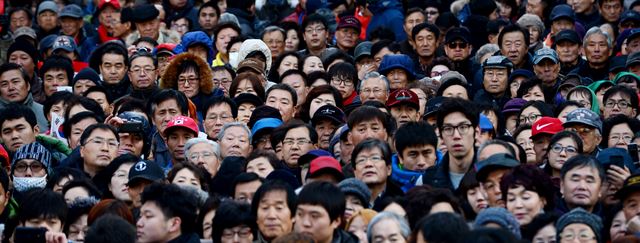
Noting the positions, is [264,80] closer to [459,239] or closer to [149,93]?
[149,93]

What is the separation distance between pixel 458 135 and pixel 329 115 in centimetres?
214

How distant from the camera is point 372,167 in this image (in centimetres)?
1270

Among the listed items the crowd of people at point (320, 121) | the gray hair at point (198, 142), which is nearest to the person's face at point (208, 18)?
the crowd of people at point (320, 121)

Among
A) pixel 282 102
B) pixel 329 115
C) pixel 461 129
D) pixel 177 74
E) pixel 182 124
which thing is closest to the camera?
pixel 461 129

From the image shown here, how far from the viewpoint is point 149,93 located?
16.8 metres

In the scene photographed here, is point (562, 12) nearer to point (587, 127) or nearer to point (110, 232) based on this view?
point (587, 127)

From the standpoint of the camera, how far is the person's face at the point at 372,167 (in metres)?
12.7

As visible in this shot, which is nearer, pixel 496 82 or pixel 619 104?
pixel 619 104

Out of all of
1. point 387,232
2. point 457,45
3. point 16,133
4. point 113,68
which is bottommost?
point 387,232

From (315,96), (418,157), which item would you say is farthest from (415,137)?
(315,96)

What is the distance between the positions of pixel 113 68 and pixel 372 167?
5.45m

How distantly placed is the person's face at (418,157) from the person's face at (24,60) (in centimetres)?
633

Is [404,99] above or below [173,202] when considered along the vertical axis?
above

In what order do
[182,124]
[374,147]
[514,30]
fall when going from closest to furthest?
[374,147]
[182,124]
[514,30]
